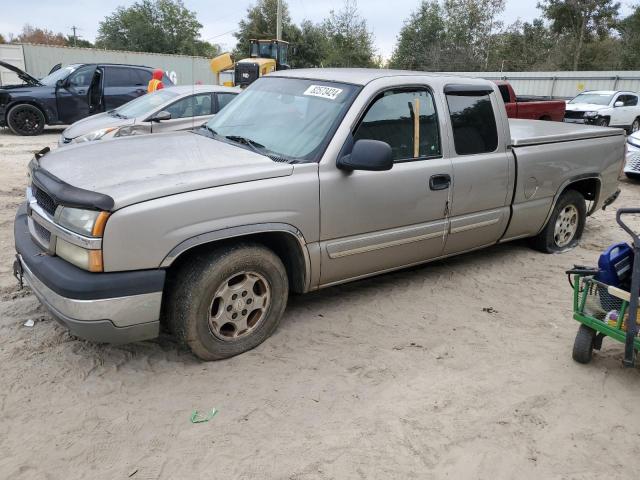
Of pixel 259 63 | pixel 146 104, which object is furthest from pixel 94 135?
pixel 259 63

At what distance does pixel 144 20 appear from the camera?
51125mm

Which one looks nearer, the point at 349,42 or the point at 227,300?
the point at 227,300

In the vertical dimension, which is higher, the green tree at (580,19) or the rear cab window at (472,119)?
the green tree at (580,19)

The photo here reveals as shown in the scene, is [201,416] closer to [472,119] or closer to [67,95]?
[472,119]

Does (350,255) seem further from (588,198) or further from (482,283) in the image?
(588,198)

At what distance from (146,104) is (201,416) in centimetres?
700

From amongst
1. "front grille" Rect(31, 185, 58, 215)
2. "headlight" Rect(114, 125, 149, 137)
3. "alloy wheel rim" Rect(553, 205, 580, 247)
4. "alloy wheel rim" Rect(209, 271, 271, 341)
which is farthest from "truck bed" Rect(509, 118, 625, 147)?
"headlight" Rect(114, 125, 149, 137)

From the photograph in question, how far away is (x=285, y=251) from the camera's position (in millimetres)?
3703

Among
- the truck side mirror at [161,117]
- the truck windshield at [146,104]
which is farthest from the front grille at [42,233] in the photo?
the truck windshield at [146,104]

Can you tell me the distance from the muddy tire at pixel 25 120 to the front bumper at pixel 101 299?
11784mm

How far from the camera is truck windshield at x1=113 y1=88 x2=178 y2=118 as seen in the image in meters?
8.48

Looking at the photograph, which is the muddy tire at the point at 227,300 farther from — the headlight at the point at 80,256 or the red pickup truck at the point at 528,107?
the red pickup truck at the point at 528,107

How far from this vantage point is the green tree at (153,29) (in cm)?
5053

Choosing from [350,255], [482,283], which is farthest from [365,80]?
[482,283]
